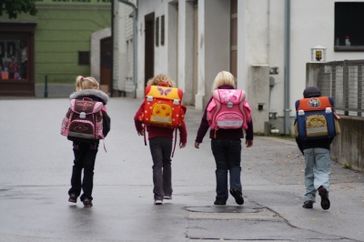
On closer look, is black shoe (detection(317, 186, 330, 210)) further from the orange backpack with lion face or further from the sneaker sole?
the orange backpack with lion face

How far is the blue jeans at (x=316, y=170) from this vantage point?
38.3 feet

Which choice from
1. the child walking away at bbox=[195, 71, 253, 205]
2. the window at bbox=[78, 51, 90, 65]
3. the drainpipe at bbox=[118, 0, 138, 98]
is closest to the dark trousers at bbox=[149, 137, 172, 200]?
the child walking away at bbox=[195, 71, 253, 205]

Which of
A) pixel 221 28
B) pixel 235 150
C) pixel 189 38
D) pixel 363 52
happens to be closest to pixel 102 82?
pixel 189 38

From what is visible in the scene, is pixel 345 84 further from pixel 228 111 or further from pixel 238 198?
pixel 238 198

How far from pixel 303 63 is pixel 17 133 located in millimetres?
→ 6436

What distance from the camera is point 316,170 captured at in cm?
1180

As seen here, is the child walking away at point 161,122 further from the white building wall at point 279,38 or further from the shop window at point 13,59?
the shop window at point 13,59

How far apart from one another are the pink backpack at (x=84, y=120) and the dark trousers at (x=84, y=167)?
172 millimetres

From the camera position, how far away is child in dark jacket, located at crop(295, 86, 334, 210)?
38.1 ft

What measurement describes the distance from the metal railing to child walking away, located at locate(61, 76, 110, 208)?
5656 millimetres

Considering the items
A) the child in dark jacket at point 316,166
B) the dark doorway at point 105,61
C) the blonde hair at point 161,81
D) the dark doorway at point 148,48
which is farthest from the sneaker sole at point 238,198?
the dark doorway at point 105,61

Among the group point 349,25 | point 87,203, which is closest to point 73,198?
point 87,203

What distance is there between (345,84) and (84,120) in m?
6.49

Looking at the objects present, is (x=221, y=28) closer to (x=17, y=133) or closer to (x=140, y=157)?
(x=17, y=133)
